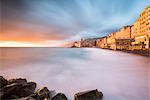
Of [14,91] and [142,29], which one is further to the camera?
[142,29]

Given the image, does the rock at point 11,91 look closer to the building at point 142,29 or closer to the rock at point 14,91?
the rock at point 14,91

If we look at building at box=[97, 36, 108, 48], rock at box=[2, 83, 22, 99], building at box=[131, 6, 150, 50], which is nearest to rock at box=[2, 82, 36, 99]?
rock at box=[2, 83, 22, 99]

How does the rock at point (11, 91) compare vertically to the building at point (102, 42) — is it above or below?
below

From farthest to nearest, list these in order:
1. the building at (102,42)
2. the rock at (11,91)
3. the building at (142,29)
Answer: the building at (102,42) < the building at (142,29) < the rock at (11,91)

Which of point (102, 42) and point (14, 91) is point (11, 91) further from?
point (102, 42)

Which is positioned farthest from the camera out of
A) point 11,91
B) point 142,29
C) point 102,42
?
point 102,42

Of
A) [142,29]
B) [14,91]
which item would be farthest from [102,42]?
[14,91]

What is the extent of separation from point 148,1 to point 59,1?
4.46 feet

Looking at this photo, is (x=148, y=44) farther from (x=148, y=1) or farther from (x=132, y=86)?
(x=132, y=86)

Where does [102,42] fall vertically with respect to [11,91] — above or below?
above

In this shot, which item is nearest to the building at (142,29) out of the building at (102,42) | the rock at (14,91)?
the building at (102,42)

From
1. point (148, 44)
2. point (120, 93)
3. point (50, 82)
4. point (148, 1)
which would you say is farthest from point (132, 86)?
point (148, 44)

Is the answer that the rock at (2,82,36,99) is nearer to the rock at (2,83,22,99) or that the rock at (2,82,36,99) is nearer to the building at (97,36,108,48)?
the rock at (2,83,22,99)

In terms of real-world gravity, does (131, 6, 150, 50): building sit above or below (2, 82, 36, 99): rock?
above
